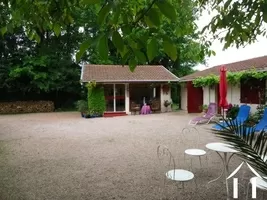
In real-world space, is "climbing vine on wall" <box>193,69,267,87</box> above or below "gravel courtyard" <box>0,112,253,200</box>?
above

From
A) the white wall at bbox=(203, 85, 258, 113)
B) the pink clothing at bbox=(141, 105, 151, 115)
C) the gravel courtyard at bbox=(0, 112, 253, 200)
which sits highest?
the white wall at bbox=(203, 85, 258, 113)

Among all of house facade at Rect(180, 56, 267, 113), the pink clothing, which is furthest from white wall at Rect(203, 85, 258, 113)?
the pink clothing

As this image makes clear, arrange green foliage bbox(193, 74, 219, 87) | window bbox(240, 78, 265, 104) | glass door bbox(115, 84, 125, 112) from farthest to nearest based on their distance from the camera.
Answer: glass door bbox(115, 84, 125, 112) → green foliage bbox(193, 74, 219, 87) → window bbox(240, 78, 265, 104)

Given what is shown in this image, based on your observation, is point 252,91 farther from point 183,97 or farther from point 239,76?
point 183,97

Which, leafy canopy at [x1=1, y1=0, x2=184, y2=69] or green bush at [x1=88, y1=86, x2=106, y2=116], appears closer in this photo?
leafy canopy at [x1=1, y1=0, x2=184, y2=69]

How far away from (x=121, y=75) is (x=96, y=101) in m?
3.06

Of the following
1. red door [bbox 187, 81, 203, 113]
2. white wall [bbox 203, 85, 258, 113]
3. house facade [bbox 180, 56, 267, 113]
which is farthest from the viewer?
red door [bbox 187, 81, 203, 113]

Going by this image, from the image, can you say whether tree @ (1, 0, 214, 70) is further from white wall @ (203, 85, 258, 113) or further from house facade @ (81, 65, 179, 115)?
house facade @ (81, 65, 179, 115)

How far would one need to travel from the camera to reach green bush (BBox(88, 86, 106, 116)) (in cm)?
1778

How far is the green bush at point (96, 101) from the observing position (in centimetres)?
1778

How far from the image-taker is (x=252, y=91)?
12.6m

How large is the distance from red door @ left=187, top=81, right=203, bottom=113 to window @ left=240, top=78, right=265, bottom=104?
16.6 ft

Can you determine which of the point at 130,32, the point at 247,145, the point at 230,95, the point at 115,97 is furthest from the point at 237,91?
the point at 130,32

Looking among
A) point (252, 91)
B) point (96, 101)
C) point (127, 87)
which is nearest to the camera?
point (252, 91)
